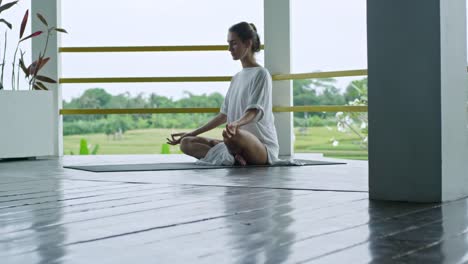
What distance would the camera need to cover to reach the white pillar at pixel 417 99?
2.28 meters

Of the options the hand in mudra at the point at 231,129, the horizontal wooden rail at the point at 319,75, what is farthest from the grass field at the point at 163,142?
the hand in mudra at the point at 231,129

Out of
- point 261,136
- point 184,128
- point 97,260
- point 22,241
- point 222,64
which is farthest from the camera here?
point 184,128

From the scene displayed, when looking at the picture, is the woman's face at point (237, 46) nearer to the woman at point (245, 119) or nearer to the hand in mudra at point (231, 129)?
the woman at point (245, 119)

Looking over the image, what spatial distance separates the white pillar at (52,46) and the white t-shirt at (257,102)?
1.86m

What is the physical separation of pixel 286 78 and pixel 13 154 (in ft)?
6.51

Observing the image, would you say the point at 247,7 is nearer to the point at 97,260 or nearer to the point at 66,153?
the point at 66,153

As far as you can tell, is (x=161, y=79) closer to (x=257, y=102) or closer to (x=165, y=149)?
(x=165, y=149)

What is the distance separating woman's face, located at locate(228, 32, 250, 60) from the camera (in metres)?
4.46

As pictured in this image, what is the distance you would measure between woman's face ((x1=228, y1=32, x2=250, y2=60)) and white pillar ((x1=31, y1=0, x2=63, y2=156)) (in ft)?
6.53

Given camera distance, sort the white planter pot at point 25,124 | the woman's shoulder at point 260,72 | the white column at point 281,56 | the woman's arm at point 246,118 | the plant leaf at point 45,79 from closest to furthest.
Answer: the woman's arm at point 246,118
the woman's shoulder at point 260,72
the white planter pot at point 25,124
the plant leaf at point 45,79
the white column at point 281,56

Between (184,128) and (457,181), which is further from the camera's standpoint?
(184,128)

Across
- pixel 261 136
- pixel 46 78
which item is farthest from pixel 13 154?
pixel 261 136

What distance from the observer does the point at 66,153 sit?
6.29 metres

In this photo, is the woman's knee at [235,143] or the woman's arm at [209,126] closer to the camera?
the woman's knee at [235,143]
